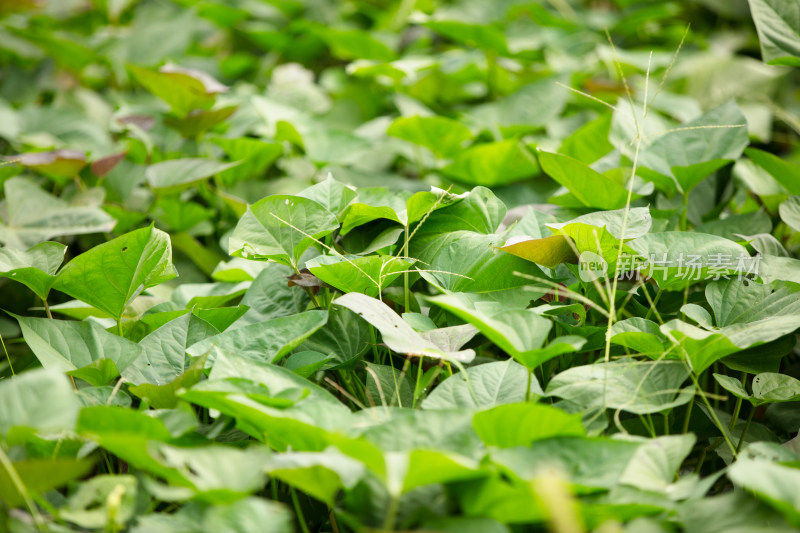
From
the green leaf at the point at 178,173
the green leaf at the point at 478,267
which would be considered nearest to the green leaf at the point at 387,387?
the green leaf at the point at 478,267

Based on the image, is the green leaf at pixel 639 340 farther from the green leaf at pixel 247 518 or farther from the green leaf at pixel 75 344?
the green leaf at pixel 75 344

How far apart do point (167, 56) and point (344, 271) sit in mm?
1092

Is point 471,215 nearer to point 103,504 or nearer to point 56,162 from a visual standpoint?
point 103,504

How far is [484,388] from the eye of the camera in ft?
1.98

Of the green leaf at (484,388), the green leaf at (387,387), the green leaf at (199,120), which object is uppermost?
the green leaf at (199,120)

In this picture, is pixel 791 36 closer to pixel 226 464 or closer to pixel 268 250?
pixel 268 250

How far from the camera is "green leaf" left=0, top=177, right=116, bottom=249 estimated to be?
0.87 meters

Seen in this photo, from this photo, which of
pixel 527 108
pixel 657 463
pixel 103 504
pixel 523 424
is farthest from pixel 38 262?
pixel 527 108

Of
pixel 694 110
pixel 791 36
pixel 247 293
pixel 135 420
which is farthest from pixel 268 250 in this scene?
pixel 694 110

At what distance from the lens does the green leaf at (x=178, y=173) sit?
936 mm

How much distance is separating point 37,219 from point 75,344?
1.10 feet

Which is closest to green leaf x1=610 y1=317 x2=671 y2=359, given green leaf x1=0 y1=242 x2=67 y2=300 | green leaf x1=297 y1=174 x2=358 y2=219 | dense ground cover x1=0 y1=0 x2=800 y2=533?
dense ground cover x1=0 y1=0 x2=800 y2=533

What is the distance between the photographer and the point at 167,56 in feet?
4.89

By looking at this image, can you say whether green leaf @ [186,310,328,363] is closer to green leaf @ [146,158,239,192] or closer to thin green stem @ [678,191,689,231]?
green leaf @ [146,158,239,192]
